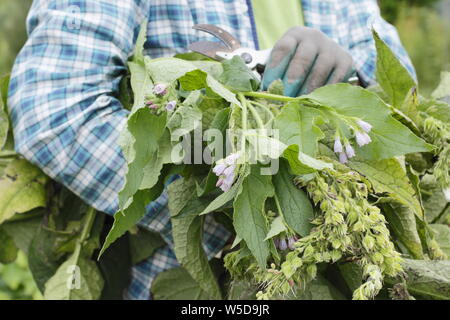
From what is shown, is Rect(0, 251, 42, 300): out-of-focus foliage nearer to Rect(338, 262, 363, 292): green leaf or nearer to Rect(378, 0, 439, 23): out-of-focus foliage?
Rect(338, 262, 363, 292): green leaf

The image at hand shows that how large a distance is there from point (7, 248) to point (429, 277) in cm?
75

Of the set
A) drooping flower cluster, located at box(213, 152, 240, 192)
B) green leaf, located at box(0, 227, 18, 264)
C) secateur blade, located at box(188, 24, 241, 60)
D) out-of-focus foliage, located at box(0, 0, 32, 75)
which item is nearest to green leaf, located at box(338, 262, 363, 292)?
drooping flower cluster, located at box(213, 152, 240, 192)

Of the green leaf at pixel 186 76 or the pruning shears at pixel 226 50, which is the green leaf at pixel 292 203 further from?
the pruning shears at pixel 226 50

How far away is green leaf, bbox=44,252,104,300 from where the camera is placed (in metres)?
0.96

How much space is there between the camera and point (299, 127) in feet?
2.19

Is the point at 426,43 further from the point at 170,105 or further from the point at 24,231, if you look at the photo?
the point at 170,105

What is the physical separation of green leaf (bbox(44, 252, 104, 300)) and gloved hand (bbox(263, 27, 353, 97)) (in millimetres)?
435

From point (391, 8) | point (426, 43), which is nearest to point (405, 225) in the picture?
point (426, 43)

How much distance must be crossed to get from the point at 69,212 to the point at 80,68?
0.28 m

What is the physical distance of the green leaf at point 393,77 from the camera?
81 cm

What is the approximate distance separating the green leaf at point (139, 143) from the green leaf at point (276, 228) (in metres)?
0.16

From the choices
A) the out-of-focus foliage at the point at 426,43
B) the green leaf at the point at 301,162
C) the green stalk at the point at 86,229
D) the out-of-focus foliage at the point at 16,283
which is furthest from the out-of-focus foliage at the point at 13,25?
the green leaf at the point at 301,162

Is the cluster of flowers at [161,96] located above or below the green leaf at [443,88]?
above

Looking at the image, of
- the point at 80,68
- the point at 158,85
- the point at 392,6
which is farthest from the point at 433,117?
the point at 392,6
